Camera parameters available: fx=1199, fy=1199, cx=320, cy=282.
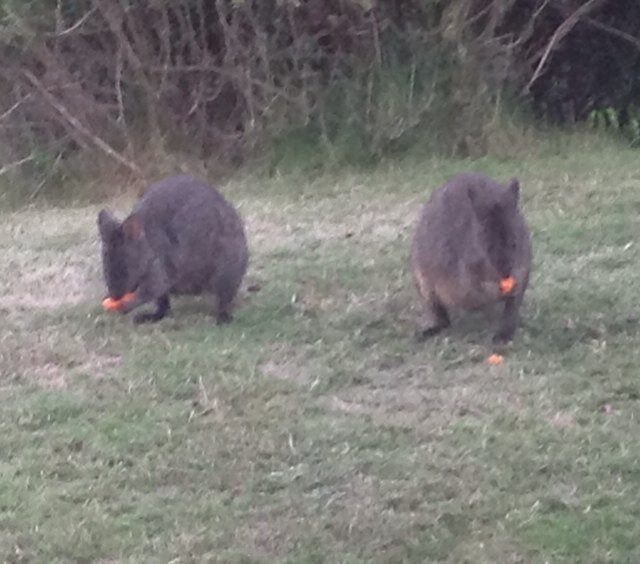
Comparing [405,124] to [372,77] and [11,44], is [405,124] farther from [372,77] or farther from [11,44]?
[11,44]

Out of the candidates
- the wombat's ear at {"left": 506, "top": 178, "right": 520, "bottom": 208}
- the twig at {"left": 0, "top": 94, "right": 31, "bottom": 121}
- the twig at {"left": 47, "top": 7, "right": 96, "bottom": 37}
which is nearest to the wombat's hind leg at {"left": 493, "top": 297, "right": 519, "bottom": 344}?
the wombat's ear at {"left": 506, "top": 178, "right": 520, "bottom": 208}

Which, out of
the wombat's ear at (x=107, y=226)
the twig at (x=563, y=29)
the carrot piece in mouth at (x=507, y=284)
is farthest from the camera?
the twig at (x=563, y=29)

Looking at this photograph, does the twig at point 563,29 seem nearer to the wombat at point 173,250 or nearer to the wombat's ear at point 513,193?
the wombat at point 173,250

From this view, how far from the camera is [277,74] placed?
35.9 ft

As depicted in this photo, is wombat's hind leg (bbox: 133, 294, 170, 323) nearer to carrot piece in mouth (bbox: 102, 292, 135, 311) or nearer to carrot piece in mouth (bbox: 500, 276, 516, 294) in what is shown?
carrot piece in mouth (bbox: 102, 292, 135, 311)

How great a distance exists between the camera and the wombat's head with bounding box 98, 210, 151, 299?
20.0ft

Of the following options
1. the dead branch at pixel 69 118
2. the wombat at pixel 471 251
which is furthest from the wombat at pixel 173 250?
the dead branch at pixel 69 118

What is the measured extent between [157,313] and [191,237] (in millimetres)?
456

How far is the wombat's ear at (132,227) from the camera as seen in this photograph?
6.11 m

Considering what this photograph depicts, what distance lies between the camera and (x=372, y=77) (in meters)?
10.7

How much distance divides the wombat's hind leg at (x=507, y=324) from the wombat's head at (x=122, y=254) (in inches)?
71.9

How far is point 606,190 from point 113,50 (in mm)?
4800

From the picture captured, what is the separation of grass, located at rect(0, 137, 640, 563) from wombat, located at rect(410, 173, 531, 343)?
201 millimetres

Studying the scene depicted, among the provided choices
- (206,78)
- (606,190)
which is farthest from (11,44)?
(606,190)
